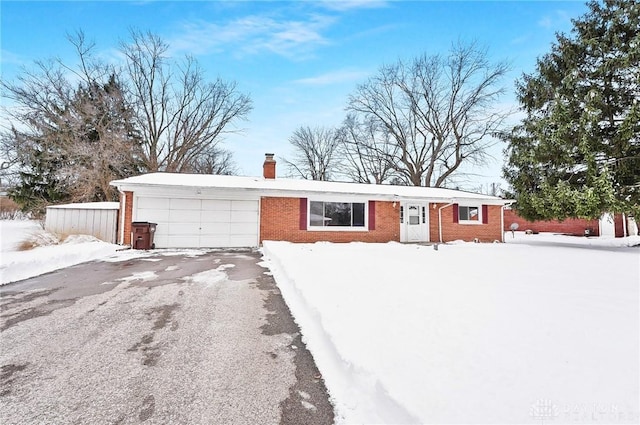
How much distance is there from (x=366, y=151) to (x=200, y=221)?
21.4m

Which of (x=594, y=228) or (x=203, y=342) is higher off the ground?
(x=594, y=228)

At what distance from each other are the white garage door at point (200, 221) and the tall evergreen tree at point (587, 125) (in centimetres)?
1238

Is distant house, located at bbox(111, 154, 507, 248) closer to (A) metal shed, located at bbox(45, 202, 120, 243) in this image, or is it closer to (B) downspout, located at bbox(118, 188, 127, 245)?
(B) downspout, located at bbox(118, 188, 127, 245)

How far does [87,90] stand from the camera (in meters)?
20.9

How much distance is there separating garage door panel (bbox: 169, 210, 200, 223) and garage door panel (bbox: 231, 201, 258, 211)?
4.60 ft

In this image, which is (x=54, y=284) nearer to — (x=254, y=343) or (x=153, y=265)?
(x=153, y=265)

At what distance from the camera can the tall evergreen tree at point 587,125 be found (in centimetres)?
1134

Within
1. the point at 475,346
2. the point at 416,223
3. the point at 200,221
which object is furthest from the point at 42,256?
the point at 416,223

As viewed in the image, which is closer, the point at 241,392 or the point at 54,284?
the point at 241,392

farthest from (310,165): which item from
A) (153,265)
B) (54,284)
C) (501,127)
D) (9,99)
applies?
(54,284)

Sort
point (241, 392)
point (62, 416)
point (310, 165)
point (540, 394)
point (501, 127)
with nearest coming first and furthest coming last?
point (540, 394) → point (62, 416) → point (241, 392) → point (501, 127) → point (310, 165)

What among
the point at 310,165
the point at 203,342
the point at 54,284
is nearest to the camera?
the point at 203,342

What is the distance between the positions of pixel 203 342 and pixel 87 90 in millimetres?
24851

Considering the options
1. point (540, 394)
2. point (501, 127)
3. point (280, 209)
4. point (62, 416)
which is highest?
point (501, 127)
